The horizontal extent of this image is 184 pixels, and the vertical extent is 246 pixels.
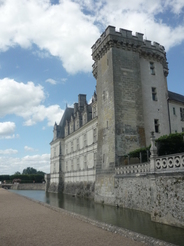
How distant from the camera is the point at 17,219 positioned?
1123cm

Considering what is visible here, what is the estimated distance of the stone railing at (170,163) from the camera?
10.7 metres

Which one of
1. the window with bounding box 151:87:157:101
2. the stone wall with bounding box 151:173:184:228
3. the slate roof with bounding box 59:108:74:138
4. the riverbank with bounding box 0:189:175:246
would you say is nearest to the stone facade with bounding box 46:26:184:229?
the window with bounding box 151:87:157:101

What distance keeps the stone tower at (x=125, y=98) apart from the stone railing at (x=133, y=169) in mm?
1112

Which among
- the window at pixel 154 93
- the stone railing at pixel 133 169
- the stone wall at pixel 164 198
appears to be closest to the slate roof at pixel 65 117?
the window at pixel 154 93

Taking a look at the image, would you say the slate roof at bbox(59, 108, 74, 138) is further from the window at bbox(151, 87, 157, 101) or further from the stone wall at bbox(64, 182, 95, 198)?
the window at bbox(151, 87, 157, 101)

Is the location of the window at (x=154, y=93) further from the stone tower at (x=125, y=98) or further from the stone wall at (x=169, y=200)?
the stone wall at (x=169, y=200)

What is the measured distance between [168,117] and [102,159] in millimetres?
8427

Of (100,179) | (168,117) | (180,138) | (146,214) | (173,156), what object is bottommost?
(146,214)

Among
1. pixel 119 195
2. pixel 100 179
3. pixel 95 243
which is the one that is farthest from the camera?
pixel 100 179

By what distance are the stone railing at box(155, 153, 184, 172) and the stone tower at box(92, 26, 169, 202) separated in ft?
26.8

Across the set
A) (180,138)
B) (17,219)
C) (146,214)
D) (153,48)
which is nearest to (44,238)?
(17,219)

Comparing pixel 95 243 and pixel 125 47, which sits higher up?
pixel 125 47

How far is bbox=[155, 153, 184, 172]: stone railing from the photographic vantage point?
10705 mm

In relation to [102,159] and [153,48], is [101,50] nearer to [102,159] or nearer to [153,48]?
[153,48]
